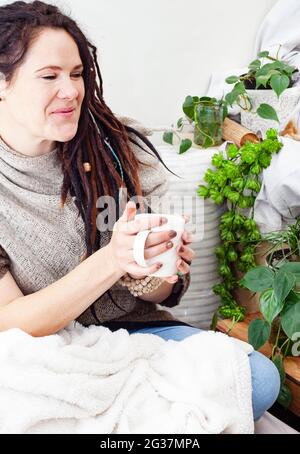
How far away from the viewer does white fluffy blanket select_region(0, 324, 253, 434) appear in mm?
1043

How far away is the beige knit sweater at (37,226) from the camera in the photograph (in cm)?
128

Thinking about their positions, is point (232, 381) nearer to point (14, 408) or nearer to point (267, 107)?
point (14, 408)

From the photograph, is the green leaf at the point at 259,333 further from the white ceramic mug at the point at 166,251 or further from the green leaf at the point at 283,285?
the white ceramic mug at the point at 166,251

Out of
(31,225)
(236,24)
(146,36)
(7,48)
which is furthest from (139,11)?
(31,225)

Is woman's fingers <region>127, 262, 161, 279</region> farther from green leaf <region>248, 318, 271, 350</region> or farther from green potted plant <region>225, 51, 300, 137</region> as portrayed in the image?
green potted plant <region>225, 51, 300, 137</region>

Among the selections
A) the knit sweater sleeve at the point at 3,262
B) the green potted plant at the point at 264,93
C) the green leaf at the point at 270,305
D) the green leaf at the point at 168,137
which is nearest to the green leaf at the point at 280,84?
the green potted plant at the point at 264,93

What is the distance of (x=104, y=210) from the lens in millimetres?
1357

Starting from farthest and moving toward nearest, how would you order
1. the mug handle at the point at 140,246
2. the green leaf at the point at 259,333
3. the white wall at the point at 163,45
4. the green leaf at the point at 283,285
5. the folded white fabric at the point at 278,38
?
the folded white fabric at the point at 278,38
the white wall at the point at 163,45
the green leaf at the point at 259,333
the green leaf at the point at 283,285
the mug handle at the point at 140,246

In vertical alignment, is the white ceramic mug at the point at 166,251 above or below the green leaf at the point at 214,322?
above

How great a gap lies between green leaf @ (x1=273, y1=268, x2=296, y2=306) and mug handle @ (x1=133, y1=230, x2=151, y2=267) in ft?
1.68

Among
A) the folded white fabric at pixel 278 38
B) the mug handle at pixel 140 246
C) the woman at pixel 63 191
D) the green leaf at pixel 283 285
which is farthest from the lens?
the folded white fabric at pixel 278 38

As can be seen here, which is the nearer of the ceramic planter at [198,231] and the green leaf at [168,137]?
the ceramic planter at [198,231]

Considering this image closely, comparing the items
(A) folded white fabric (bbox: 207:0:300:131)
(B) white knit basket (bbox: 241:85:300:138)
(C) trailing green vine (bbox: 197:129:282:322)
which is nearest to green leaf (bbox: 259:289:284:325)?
(C) trailing green vine (bbox: 197:129:282:322)

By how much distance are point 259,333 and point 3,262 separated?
0.69 metres
